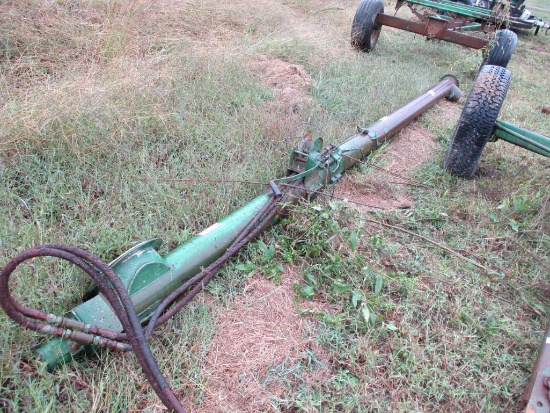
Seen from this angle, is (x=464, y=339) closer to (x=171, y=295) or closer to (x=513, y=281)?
(x=513, y=281)

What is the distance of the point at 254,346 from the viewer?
1858 millimetres

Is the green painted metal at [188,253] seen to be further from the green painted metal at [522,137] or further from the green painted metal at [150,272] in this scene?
the green painted metal at [522,137]

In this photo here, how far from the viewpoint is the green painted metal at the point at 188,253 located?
162 centimetres

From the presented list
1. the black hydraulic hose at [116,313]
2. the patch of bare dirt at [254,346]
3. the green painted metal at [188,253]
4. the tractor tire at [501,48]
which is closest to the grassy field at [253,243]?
the patch of bare dirt at [254,346]

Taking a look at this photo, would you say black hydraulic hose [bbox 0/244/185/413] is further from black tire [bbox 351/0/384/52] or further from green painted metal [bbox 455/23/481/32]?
green painted metal [bbox 455/23/481/32]

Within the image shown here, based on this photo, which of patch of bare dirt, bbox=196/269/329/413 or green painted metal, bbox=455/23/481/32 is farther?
green painted metal, bbox=455/23/481/32

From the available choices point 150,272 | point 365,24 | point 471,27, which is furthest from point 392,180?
point 471,27

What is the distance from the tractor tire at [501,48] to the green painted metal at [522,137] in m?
2.52

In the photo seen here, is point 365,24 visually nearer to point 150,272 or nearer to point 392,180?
point 392,180

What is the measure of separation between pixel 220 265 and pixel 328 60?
3.83 m

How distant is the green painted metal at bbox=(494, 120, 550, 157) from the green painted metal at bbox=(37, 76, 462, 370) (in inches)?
35.4

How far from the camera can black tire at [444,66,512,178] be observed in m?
3.05

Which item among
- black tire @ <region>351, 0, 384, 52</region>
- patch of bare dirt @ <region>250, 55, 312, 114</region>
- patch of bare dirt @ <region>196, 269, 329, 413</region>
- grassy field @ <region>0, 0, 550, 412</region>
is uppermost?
black tire @ <region>351, 0, 384, 52</region>

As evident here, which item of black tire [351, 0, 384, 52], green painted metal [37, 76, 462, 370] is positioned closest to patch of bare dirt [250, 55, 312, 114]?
green painted metal [37, 76, 462, 370]
